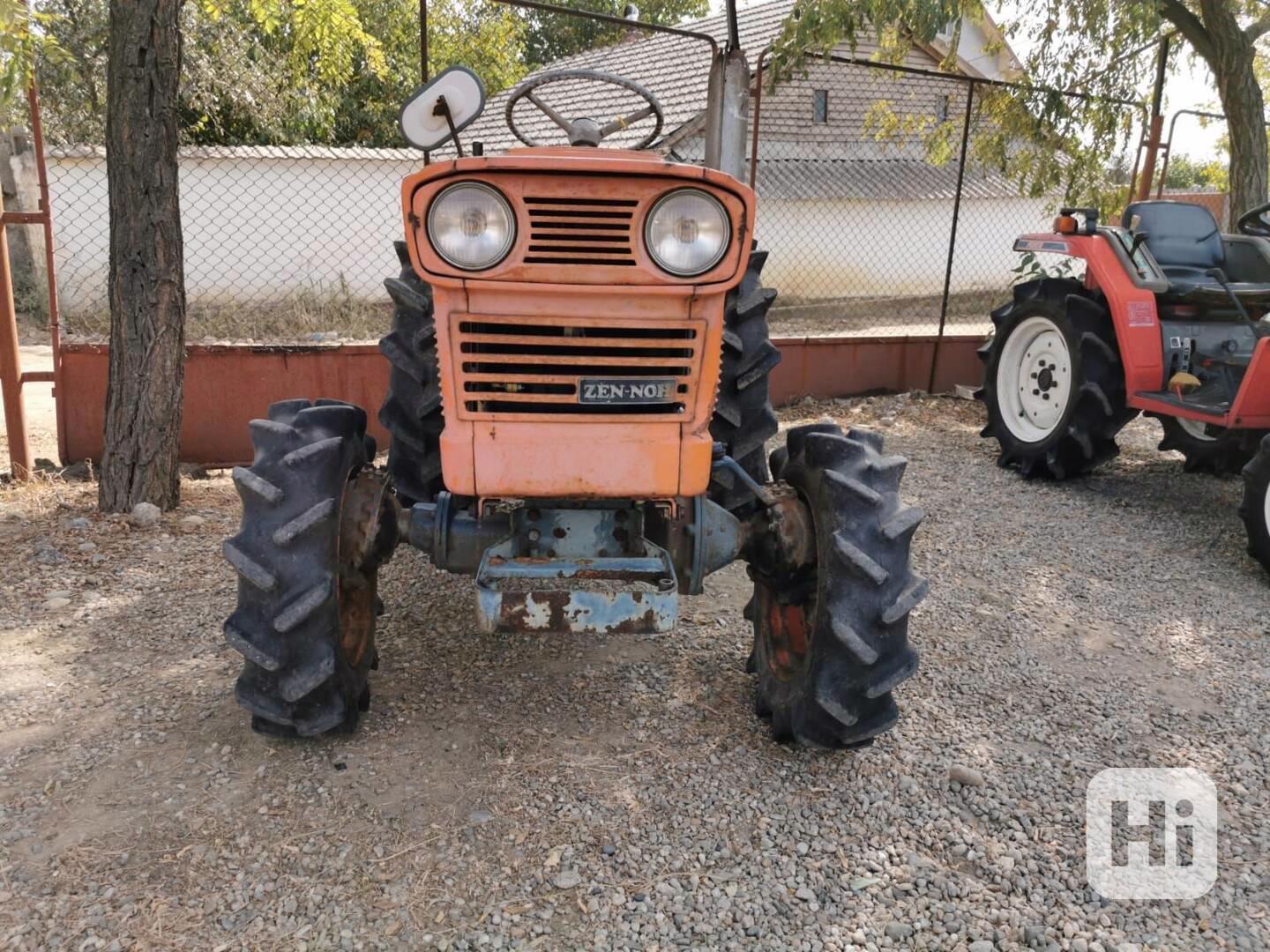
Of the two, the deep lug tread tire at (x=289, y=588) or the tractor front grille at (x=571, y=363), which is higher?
the tractor front grille at (x=571, y=363)

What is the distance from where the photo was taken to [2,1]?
3.58m

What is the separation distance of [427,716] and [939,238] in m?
15.2

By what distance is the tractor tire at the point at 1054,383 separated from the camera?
5453 millimetres

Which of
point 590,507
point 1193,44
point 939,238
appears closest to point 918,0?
point 1193,44

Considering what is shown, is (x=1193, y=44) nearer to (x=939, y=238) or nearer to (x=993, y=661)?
(x=993, y=661)

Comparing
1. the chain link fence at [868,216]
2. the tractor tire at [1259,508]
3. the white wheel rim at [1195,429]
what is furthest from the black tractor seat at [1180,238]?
the chain link fence at [868,216]

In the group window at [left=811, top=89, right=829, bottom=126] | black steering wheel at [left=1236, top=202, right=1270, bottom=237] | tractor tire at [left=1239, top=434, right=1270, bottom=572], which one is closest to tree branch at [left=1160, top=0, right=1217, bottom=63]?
black steering wheel at [left=1236, top=202, right=1270, bottom=237]

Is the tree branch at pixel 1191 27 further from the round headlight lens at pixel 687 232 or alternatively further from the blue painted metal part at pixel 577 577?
Result: the blue painted metal part at pixel 577 577

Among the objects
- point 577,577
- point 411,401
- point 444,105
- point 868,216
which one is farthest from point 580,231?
point 868,216

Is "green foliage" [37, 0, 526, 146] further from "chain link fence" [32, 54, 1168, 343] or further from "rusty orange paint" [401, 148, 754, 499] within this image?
"rusty orange paint" [401, 148, 754, 499]

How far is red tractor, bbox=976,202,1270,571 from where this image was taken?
5258 millimetres

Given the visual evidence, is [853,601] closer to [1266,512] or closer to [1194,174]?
[1266,512]

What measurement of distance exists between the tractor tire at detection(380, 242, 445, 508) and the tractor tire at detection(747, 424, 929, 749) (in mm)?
1475

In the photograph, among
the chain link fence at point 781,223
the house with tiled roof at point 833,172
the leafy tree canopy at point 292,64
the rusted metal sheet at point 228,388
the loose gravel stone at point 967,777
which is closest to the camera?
the loose gravel stone at point 967,777
